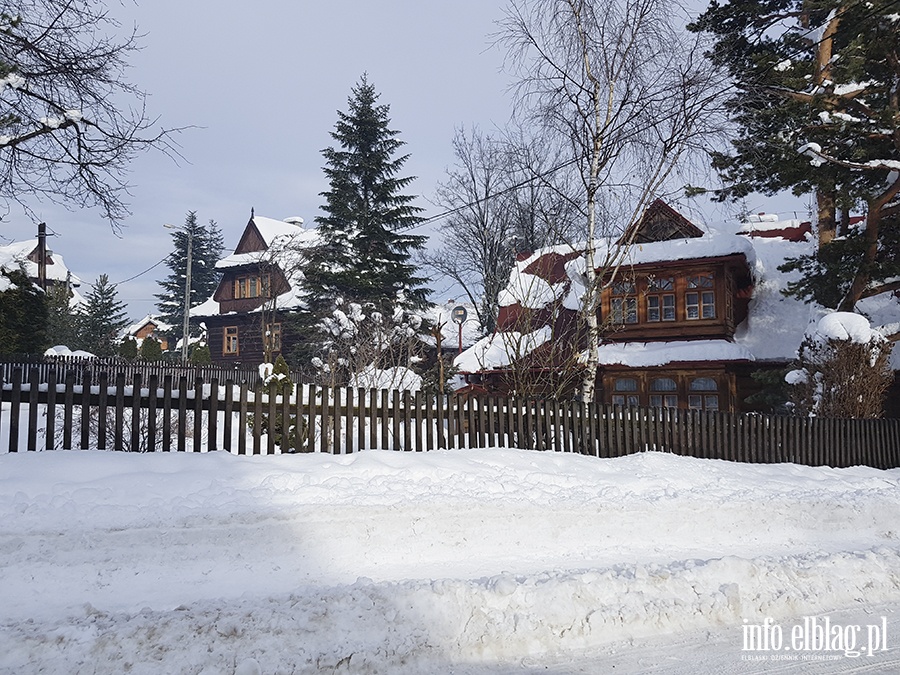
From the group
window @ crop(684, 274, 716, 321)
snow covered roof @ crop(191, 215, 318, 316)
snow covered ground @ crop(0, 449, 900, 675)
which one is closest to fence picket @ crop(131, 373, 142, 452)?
snow covered ground @ crop(0, 449, 900, 675)

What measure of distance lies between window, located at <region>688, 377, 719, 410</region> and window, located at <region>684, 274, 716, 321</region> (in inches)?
80.0

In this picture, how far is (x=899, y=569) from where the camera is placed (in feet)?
20.9

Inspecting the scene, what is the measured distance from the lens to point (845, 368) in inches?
534

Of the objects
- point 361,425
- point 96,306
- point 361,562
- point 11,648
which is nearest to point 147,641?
point 11,648

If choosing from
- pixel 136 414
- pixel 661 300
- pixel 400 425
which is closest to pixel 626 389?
pixel 661 300

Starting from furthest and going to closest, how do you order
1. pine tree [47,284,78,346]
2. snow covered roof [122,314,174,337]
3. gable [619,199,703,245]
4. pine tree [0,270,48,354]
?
snow covered roof [122,314,174,337], pine tree [47,284,78,346], gable [619,199,703,245], pine tree [0,270,48,354]

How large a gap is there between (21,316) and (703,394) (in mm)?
22861

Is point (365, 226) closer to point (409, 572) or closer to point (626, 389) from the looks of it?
point (626, 389)

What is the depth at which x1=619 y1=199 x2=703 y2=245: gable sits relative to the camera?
67.0 ft

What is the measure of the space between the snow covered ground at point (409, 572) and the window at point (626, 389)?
1231cm

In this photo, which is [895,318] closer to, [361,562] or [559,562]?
[559,562]

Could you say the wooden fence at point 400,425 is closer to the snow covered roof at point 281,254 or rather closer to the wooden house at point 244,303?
the snow covered roof at point 281,254

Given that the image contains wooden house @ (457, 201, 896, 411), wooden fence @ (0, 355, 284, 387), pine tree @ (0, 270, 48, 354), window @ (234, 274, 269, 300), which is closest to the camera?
pine tree @ (0, 270, 48, 354)

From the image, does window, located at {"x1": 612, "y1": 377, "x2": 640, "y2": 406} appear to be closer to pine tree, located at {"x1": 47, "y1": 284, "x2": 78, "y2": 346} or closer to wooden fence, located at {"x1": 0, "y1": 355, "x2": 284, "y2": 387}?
wooden fence, located at {"x1": 0, "y1": 355, "x2": 284, "y2": 387}
